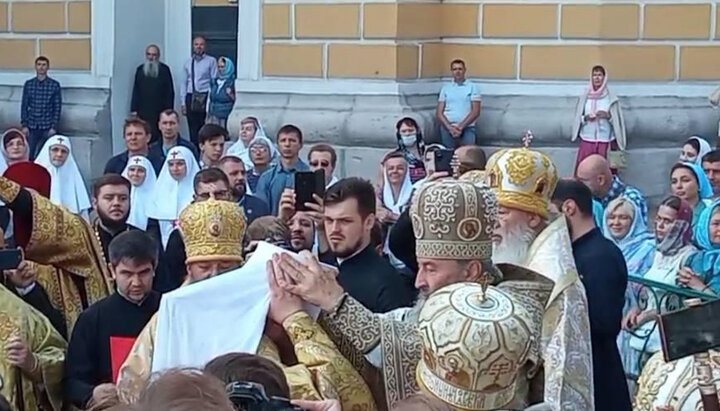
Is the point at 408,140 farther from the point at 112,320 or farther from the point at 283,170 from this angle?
the point at 112,320

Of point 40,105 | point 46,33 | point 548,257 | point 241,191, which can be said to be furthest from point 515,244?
point 46,33

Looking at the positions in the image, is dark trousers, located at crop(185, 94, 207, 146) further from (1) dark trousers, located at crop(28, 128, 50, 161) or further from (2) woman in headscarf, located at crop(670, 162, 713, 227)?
(2) woman in headscarf, located at crop(670, 162, 713, 227)

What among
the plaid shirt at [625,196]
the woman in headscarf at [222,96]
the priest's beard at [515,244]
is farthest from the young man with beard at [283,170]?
the priest's beard at [515,244]

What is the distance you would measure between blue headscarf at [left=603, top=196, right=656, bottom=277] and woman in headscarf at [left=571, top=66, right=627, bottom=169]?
450cm

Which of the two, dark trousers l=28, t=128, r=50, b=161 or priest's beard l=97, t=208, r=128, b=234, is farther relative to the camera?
dark trousers l=28, t=128, r=50, b=161

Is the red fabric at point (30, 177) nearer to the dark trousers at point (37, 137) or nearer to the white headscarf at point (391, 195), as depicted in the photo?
the white headscarf at point (391, 195)

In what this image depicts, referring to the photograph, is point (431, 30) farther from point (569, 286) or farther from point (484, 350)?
point (484, 350)

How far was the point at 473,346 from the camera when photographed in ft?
11.6

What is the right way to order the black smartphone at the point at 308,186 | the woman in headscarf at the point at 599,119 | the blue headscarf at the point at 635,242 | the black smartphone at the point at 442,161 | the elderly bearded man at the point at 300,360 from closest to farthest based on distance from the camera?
the elderly bearded man at the point at 300,360 → the black smartphone at the point at 308,186 → the black smartphone at the point at 442,161 → the blue headscarf at the point at 635,242 → the woman in headscarf at the point at 599,119

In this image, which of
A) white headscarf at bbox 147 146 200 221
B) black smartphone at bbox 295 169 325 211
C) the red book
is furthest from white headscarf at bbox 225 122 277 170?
the red book

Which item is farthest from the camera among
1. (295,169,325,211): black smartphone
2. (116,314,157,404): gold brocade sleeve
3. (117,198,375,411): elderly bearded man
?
(295,169,325,211): black smartphone

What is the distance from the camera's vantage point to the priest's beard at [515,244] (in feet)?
16.5

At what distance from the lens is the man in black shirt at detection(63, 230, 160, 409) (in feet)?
18.5

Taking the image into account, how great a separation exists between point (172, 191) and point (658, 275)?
155 inches
